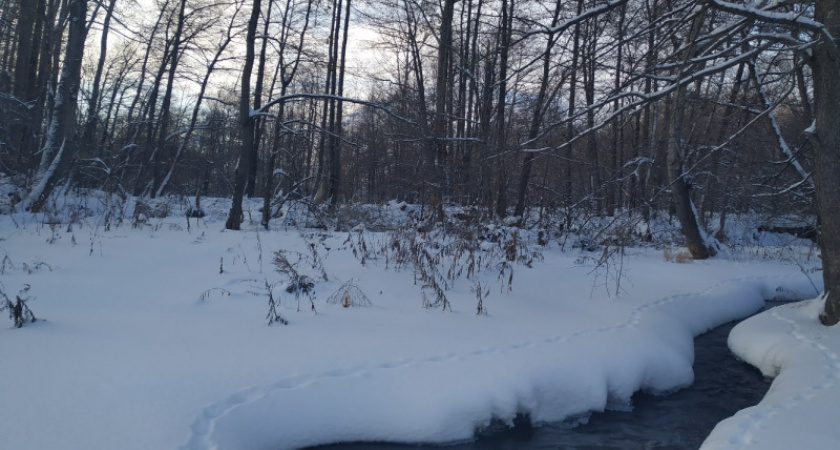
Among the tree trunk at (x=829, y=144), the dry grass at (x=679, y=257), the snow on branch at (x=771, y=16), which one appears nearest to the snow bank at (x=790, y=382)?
the tree trunk at (x=829, y=144)

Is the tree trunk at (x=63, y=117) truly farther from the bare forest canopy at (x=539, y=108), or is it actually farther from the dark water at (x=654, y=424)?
the dark water at (x=654, y=424)

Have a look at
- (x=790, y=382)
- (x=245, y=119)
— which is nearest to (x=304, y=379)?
(x=790, y=382)

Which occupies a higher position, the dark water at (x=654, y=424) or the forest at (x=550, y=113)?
the forest at (x=550, y=113)

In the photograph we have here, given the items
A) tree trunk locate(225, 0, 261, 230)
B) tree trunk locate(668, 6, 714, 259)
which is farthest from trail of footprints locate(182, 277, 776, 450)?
tree trunk locate(225, 0, 261, 230)

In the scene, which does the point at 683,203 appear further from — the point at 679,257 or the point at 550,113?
the point at 550,113

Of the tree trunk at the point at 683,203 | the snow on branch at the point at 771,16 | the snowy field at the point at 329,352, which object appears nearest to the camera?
the snowy field at the point at 329,352

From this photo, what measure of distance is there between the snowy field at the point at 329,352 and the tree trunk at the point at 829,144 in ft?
2.85

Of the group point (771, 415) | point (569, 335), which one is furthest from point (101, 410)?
point (771, 415)

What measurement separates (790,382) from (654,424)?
4.19 ft

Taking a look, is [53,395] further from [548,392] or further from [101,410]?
[548,392]

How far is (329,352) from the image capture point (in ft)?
15.0

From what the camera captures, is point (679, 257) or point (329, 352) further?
point (679, 257)

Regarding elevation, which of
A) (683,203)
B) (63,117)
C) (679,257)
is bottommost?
(679,257)

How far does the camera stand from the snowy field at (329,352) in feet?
11.4
